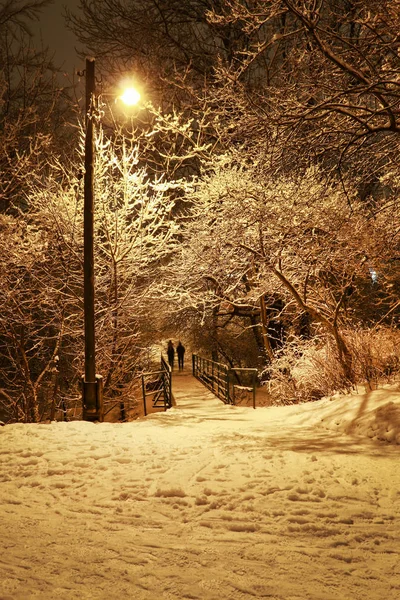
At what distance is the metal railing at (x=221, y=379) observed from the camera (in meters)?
13.9

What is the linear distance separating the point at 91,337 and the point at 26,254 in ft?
20.1

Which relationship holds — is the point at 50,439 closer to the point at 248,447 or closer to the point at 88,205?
the point at 248,447

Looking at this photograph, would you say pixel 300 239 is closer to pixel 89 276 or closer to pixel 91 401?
pixel 89 276

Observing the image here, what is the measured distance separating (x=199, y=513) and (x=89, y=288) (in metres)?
5.26

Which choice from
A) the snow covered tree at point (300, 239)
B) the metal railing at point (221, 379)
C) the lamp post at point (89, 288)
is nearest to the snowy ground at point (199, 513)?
the lamp post at point (89, 288)

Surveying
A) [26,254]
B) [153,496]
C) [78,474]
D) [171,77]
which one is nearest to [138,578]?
[153,496]

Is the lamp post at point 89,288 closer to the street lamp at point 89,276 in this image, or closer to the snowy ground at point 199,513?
the street lamp at point 89,276

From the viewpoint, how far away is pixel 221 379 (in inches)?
648

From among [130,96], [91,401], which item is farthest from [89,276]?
[130,96]

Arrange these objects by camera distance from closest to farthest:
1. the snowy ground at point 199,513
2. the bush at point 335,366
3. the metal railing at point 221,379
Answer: the snowy ground at point 199,513 → the bush at point 335,366 → the metal railing at point 221,379

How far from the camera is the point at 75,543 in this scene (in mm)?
3549

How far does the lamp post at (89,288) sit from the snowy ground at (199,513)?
1.05m

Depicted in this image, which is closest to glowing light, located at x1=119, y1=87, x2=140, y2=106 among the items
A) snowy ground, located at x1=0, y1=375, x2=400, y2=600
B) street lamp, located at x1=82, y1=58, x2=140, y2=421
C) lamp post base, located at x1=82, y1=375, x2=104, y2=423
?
street lamp, located at x1=82, y1=58, x2=140, y2=421

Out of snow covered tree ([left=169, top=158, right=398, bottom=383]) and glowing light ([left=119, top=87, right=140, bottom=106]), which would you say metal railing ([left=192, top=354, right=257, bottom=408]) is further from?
glowing light ([left=119, top=87, right=140, bottom=106])
